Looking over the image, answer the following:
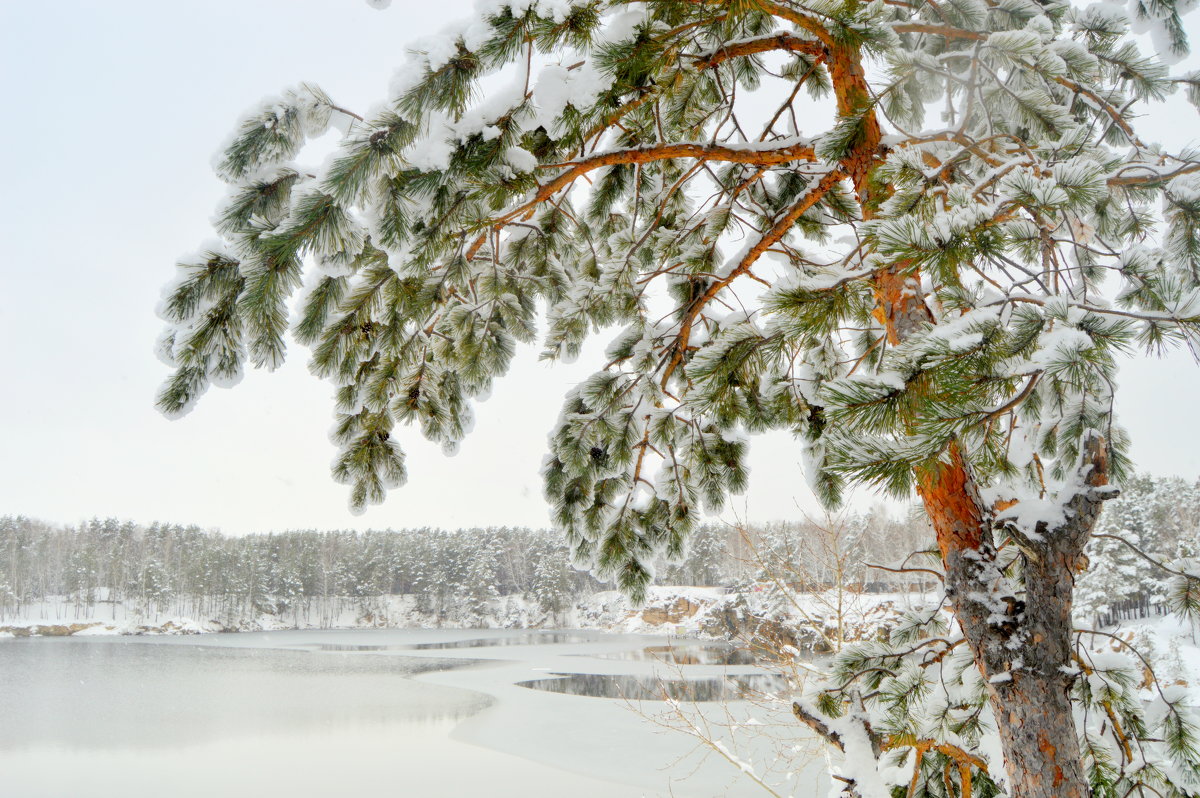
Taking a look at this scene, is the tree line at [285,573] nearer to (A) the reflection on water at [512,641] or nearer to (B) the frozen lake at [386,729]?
(A) the reflection on water at [512,641]

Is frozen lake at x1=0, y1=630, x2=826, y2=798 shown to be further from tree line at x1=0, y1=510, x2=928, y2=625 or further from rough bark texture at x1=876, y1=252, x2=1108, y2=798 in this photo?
tree line at x1=0, y1=510, x2=928, y2=625

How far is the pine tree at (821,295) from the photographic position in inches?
40.9

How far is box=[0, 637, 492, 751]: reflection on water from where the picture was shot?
556 inches

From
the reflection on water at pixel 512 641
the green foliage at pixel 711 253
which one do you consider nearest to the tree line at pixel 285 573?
the reflection on water at pixel 512 641

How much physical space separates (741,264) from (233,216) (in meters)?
1.36

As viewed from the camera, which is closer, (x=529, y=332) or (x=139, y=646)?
(x=529, y=332)

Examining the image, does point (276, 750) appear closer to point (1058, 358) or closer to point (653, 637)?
point (1058, 358)

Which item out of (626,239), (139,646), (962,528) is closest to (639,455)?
(626,239)

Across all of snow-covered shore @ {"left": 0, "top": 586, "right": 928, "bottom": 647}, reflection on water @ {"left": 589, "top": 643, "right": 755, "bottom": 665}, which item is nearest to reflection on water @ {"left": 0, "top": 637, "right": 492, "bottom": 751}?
reflection on water @ {"left": 589, "top": 643, "right": 755, "bottom": 665}

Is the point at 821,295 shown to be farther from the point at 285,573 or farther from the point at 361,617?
the point at 361,617

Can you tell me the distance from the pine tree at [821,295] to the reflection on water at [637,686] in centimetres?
1361

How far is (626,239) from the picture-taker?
2.52 metres

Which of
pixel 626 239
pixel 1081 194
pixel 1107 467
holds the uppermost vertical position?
pixel 626 239

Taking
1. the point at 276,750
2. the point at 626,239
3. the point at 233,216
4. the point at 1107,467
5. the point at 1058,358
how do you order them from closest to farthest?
the point at 1058,358, the point at 233,216, the point at 1107,467, the point at 626,239, the point at 276,750
